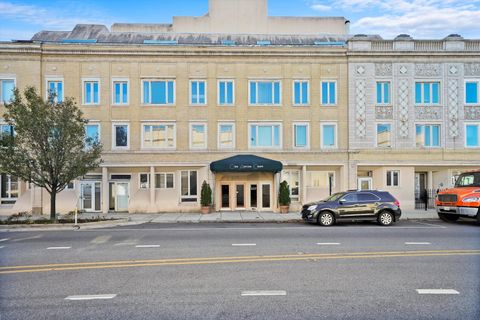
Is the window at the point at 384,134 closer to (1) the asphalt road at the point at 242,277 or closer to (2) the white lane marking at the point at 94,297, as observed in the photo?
(1) the asphalt road at the point at 242,277

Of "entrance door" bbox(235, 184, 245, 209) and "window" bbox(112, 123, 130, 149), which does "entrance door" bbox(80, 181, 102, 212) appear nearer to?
"window" bbox(112, 123, 130, 149)

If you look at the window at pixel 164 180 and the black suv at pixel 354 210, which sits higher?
the window at pixel 164 180

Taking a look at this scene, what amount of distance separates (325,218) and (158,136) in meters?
12.2

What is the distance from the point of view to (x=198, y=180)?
23.1m

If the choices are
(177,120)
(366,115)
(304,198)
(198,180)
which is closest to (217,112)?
(177,120)

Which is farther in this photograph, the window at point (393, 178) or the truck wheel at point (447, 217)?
the window at point (393, 178)

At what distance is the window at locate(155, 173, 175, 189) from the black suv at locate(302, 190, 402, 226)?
10303 millimetres

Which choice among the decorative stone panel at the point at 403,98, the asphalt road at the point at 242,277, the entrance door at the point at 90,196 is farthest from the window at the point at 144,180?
the decorative stone panel at the point at 403,98

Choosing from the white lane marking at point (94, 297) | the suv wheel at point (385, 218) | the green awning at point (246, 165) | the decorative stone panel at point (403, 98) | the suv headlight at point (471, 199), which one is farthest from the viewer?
the decorative stone panel at point (403, 98)

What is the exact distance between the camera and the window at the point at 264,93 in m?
23.5

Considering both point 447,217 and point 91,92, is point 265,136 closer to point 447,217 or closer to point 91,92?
point 447,217

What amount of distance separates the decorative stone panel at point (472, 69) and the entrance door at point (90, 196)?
25.6m

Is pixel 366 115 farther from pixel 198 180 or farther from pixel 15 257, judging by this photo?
pixel 15 257

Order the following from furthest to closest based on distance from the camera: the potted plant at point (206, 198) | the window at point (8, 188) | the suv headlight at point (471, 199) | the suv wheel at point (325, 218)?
1. the window at point (8, 188)
2. the potted plant at point (206, 198)
3. the suv wheel at point (325, 218)
4. the suv headlight at point (471, 199)
